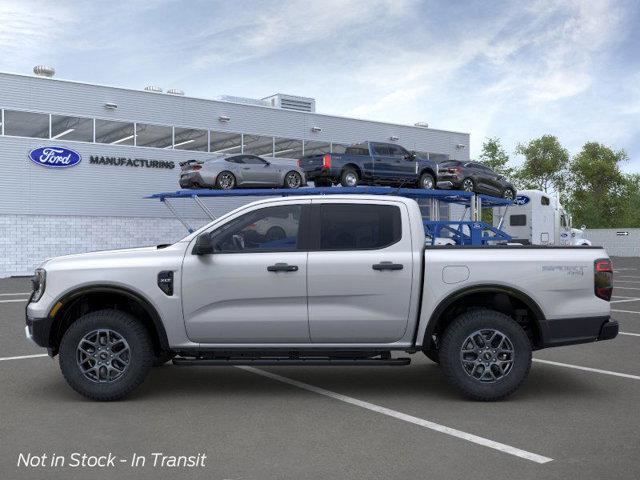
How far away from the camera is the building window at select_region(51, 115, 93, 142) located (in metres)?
28.0

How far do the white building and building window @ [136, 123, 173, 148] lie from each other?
43 mm

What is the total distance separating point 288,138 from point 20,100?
12143 millimetres

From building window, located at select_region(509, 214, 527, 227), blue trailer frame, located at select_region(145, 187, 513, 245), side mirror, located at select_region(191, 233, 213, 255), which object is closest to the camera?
side mirror, located at select_region(191, 233, 213, 255)

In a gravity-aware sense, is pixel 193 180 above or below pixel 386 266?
above

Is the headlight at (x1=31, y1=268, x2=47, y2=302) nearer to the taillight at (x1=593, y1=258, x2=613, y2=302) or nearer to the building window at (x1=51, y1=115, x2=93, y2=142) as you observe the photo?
the taillight at (x1=593, y1=258, x2=613, y2=302)

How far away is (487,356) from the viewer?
6.34 meters

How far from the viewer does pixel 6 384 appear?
705 centimetres

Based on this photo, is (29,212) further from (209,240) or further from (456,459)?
(456,459)

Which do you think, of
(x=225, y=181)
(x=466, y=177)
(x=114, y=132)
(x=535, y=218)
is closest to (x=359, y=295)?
(x=225, y=181)

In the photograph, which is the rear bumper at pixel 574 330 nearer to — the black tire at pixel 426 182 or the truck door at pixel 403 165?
the truck door at pixel 403 165

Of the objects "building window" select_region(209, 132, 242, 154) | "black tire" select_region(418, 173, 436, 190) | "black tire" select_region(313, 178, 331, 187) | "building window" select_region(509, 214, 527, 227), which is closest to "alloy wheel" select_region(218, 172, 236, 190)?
"black tire" select_region(313, 178, 331, 187)

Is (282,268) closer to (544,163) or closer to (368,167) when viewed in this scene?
(368,167)

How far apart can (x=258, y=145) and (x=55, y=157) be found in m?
9.28

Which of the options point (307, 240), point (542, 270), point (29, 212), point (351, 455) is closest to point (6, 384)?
point (307, 240)
